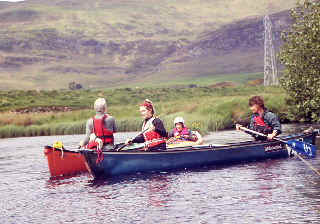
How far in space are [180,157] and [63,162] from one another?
3989mm

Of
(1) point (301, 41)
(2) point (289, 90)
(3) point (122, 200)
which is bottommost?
(3) point (122, 200)

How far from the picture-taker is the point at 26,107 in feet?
211

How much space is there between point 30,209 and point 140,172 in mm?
5276

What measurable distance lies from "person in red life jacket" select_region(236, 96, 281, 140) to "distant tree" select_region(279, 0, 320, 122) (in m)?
6.31

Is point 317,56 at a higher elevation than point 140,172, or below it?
higher

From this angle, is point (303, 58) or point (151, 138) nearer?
point (151, 138)

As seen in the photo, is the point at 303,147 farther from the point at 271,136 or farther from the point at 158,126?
the point at 158,126

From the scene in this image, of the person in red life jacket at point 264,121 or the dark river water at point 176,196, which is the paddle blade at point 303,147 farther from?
the person in red life jacket at point 264,121

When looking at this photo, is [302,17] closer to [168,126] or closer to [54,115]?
[168,126]

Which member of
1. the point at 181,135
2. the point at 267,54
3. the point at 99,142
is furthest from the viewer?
the point at 267,54

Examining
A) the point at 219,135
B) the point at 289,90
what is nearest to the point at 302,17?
the point at 289,90

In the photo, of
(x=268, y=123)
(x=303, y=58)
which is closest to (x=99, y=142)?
(x=268, y=123)

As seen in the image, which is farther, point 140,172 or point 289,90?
point 289,90

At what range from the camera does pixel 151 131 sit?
813 inches
